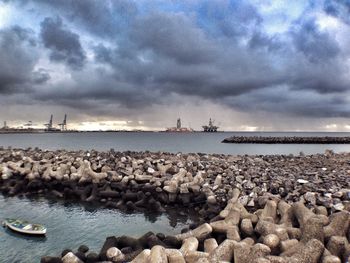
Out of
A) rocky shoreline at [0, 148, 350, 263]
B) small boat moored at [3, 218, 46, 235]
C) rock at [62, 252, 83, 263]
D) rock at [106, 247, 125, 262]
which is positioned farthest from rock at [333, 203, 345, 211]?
small boat moored at [3, 218, 46, 235]

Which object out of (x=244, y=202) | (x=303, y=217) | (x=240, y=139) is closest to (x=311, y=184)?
(x=244, y=202)

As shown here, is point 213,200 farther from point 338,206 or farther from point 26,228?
point 26,228

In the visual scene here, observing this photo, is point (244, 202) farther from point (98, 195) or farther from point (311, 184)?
point (98, 195)

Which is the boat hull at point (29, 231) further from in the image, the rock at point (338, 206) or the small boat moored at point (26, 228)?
the rock at point (338, 206)

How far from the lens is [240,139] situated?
100 metres

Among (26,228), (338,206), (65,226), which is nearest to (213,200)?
(338,206)

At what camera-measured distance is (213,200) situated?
48.3 ft

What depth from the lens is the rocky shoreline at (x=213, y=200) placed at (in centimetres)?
755

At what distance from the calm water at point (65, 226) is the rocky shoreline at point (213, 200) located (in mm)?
1259

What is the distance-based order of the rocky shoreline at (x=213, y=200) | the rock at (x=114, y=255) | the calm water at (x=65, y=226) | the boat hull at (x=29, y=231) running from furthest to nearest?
1. the boat hull at (x=29, y=231)
2. the calm water at (x=65, y=226)
3. the rock at (x=114, y=255)
4. the rocky shoreline at (x=213, y=200)

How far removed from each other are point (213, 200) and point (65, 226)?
624 centimetres

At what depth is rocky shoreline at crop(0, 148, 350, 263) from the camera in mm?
7555

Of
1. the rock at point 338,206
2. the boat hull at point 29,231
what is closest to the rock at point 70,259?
the boat hull at point 29,231

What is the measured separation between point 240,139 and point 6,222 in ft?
298
